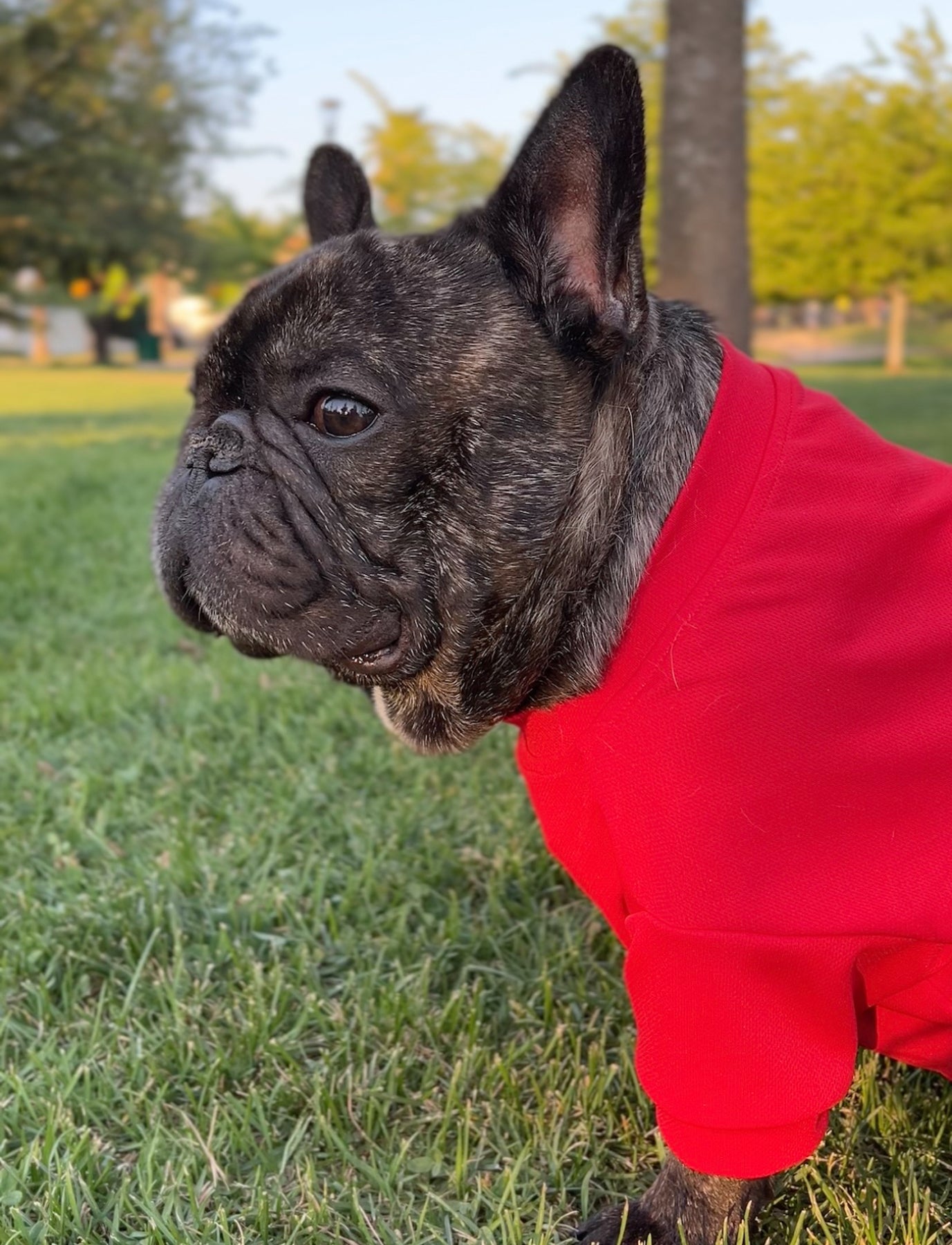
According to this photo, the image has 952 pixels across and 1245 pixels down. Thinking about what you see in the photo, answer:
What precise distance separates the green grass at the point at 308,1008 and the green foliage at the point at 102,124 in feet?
82.4

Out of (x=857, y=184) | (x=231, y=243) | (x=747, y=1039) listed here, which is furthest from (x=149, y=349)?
(x=747, y=1039)

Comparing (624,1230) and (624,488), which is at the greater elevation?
(624,488)

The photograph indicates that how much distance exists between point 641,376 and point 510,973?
1.50 meters

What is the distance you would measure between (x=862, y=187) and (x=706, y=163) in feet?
104

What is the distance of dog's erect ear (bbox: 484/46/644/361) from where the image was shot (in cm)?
190

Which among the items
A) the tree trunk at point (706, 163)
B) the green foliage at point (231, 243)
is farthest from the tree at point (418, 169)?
the tree trunk at point (706, 163)

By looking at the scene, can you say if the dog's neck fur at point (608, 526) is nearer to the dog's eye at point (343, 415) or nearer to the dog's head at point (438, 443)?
the dog's head at point (438, 443)

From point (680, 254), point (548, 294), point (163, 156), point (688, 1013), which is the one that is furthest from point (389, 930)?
point (163, 156)

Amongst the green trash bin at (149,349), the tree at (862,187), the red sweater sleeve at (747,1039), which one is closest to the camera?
the red sweater sleeve at (747,1039)

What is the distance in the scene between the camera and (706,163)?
24.6 ft

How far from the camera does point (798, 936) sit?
179 centimetres

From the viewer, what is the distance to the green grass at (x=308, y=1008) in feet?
6.75

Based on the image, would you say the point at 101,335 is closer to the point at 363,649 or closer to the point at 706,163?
the point at 706,163

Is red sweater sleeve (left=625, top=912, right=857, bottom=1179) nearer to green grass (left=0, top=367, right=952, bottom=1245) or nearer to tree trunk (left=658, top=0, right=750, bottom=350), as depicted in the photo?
green grass (left=0, top=367, right=952, bottom=1245)
